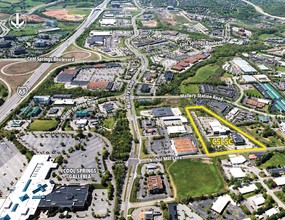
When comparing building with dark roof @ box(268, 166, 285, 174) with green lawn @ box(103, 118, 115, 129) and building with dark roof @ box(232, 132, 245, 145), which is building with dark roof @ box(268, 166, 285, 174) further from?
green lawn @ box(103, 118, 115, 129)

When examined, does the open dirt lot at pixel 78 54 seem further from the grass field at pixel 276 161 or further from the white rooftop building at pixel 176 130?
the grass field at pixel 276 161

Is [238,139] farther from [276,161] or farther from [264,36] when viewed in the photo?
[264,36]

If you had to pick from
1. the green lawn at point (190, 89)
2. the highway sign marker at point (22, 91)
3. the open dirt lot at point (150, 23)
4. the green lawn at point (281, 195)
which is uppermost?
the open dirt lot at point (150, 23)

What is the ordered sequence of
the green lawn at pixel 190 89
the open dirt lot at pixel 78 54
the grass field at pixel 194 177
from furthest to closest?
the open dirt lot at pixel 78 54
the green lawn at pixel 190 89
the grass field at pixel 194 177

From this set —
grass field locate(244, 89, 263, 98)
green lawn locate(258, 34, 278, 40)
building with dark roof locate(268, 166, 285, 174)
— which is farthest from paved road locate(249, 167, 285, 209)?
green lawn locate(258, 34, 278, 40)

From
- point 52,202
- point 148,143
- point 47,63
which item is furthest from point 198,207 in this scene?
point 47,63

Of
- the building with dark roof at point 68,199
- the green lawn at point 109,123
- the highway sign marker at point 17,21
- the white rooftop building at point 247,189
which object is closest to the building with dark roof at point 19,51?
the highway sign marker at point 17,21
